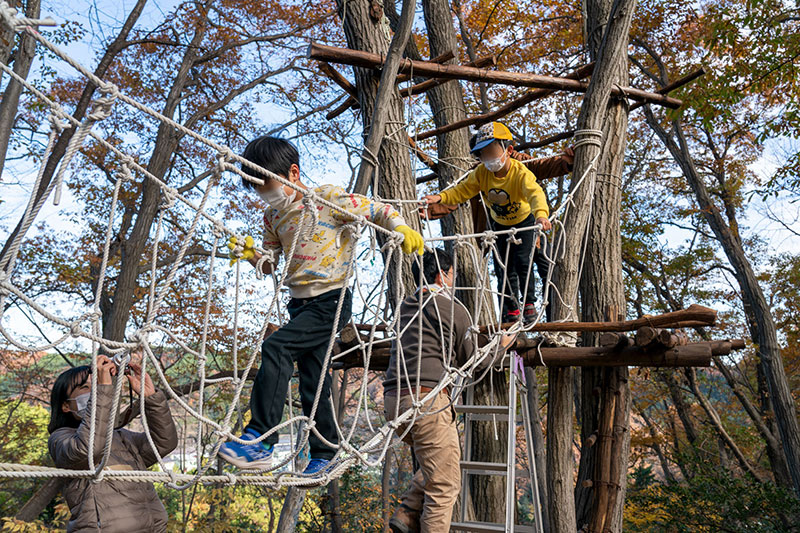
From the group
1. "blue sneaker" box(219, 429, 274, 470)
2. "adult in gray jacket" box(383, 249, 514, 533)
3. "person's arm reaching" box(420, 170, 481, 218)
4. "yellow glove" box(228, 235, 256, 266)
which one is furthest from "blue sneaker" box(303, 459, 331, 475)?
"person's arm reaching" box(420, 170, 481, 218)

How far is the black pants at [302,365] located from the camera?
1.63 meters

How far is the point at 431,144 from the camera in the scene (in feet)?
29.0

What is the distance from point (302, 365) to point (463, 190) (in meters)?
1.69

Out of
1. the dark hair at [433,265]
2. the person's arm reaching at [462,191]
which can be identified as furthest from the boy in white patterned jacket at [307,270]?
the person's arm reaching at [462,191]

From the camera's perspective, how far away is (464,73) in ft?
11.2

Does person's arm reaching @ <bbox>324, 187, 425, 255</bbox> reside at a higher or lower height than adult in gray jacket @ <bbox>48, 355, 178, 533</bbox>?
higher

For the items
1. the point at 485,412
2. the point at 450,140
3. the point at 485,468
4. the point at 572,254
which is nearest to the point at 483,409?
the point at 485,412

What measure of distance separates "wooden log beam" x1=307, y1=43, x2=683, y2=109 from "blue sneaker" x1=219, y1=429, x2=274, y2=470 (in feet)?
6.48

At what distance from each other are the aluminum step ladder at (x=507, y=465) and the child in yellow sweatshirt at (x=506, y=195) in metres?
0.42

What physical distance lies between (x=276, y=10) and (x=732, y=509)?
7.71 metres

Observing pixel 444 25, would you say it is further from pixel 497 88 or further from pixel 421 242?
pixel 497 88

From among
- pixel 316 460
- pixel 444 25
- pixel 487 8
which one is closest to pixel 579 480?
pixel 316 460

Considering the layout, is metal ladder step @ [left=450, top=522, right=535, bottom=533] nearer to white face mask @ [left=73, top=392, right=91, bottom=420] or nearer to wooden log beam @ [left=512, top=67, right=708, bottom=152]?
white face mask @ [left=73, top=392, right=91, bottom=420]

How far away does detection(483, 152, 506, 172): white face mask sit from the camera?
309cm
